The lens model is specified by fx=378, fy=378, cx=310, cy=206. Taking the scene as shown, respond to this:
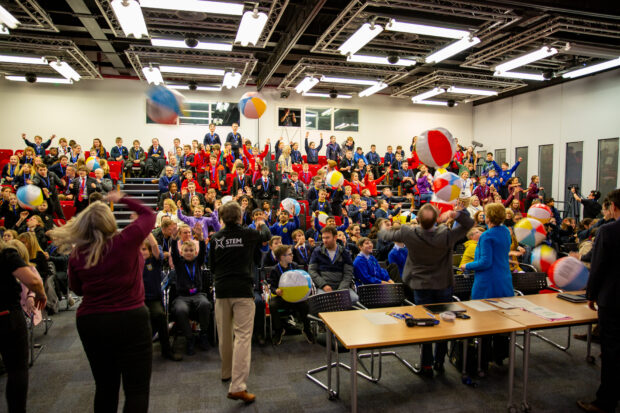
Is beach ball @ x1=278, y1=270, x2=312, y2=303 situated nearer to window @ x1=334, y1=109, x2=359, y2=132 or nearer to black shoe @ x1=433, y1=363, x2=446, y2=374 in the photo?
black shoe @ x1=433, y1=363, x2=446, y2=374

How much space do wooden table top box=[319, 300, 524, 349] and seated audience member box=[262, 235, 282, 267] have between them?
1.96 m

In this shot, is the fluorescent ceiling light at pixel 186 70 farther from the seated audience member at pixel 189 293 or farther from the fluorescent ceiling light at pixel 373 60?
the seated audience member at pixel 189 293

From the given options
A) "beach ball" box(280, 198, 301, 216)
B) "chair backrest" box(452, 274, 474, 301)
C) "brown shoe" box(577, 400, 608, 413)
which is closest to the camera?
"brown shoe" box(577, 400, 608, 413)

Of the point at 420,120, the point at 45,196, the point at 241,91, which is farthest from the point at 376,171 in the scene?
the point at 45,196

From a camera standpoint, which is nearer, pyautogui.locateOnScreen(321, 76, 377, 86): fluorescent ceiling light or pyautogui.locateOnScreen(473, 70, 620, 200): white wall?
pyautogui.locateOnScreen(321, 76, 377, 86): fluorescent ceiling light

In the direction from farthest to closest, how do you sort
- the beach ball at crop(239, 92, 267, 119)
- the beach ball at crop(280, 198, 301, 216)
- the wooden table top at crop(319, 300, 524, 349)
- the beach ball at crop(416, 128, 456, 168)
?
the beach ball at crop(280, 198, 301, 216), the beach ball at crop(239, 92, 267, 119), the beach ball at crop(416, 128, 456, 168), the wooden table top at crop(319, 300, 524, 349)

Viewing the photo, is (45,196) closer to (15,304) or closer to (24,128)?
(15,304)

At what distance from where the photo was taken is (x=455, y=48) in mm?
7758

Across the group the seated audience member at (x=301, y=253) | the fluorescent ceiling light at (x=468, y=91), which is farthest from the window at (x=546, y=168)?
the seated audience member at (x=301, y=253)

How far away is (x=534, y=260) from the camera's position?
5.23 meters

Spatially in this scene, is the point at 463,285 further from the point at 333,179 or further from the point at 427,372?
the point at 333,179

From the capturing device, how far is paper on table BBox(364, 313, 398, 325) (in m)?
2.93

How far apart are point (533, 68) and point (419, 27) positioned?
5471 mm


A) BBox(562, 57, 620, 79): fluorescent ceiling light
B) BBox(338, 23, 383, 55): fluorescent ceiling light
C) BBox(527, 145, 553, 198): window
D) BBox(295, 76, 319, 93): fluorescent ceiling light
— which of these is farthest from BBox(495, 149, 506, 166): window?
BBox(338, 23, 383, 55): fluorescent ceiling light
